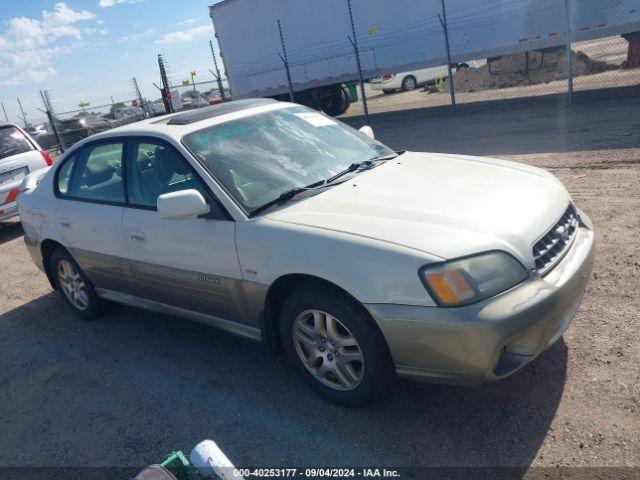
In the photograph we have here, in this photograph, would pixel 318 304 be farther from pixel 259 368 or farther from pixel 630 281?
pixel 630 281

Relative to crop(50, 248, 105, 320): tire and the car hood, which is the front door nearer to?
the car hood

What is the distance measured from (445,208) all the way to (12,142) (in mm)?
8672

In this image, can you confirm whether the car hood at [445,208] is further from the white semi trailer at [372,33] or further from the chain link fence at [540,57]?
the white semi trailer at [372,33]

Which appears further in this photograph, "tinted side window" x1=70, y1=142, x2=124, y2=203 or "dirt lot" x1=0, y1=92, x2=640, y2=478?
"tinted side window" x1=70, y1=142, x2=124, y2=203

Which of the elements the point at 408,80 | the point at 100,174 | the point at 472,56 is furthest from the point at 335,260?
the point at 408,80

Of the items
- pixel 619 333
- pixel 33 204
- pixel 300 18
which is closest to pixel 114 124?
pixel 300 18

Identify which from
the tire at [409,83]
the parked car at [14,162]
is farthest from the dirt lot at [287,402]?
the tire at [409,83]

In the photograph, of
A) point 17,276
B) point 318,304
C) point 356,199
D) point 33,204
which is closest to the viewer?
point 318,304

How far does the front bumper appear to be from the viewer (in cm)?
247

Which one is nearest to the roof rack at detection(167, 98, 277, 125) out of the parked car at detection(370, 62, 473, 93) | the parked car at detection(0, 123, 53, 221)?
the parked car at detection(0, 123, 53, 221)

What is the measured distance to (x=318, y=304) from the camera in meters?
2.87

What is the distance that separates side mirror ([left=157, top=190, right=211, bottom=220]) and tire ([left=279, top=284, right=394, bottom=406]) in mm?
746

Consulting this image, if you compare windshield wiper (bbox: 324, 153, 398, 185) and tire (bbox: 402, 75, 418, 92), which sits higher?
windshield wiper (bbox: 324, 153, 398, 185)

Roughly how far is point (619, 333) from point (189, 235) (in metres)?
2.73
